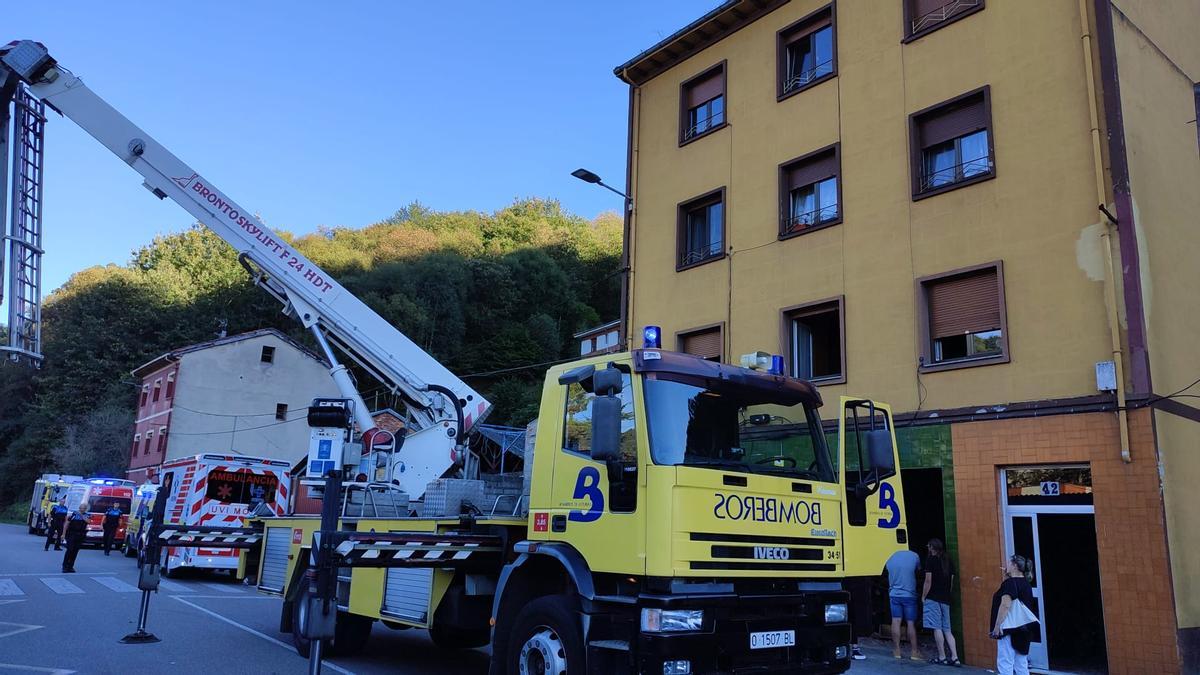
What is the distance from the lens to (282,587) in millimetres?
9945

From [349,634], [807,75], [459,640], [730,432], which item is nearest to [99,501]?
[349,634]

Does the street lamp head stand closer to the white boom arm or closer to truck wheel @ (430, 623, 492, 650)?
the white boom arm

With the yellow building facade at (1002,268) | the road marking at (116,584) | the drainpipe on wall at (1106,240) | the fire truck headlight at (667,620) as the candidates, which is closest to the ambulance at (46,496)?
the road marking at (116,584)

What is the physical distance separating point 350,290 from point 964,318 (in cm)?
3817

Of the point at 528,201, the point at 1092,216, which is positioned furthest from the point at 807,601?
the point at 528,201

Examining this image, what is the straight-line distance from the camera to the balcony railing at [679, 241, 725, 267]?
16.1 metres

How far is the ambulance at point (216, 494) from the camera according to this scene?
19000 mm

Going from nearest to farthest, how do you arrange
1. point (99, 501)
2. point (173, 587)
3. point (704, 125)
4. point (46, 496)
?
point (173, 587), point (704, 125), point (99, 501), point (46, 496)

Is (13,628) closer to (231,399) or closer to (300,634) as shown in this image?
(300,634)

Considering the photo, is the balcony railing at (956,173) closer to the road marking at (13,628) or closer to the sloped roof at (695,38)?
the sloped roof at (695,38)

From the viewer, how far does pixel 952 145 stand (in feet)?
42.2

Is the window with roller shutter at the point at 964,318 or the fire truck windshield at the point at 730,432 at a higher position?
the window with roller shutter at the point at 964,318

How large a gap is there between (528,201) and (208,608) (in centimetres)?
4913

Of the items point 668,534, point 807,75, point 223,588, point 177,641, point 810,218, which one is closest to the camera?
point 668,534
